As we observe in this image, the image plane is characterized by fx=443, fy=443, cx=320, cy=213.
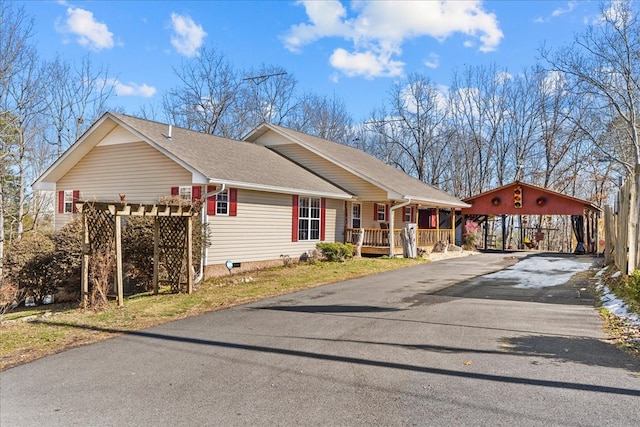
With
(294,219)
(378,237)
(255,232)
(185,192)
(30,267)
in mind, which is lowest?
(30,267)

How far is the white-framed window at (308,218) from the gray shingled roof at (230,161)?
2.15ft

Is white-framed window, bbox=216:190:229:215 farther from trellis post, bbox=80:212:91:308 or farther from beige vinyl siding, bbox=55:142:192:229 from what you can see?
trellis post, bbox=80:212:91:308

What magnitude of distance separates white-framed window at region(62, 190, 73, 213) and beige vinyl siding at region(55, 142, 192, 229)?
0.19m

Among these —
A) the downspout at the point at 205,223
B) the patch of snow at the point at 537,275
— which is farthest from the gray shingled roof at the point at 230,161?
the patch of snow at the point at 537,275

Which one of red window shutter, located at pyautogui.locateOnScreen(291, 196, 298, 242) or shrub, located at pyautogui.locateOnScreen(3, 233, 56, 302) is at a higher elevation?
red window shutter, located at pyautogui.locateOnScreen(291, 196, 298, 242)

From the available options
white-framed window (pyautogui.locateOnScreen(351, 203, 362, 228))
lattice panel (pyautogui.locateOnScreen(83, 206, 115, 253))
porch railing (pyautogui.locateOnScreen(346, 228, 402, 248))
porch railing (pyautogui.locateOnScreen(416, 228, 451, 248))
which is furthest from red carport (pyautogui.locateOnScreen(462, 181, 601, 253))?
lattice panel (pyautogui.locateOnScreen(83, 206, 115, 253))

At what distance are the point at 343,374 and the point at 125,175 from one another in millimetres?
12961

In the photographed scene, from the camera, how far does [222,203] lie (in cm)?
1354

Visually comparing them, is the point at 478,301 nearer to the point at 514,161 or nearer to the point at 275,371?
the point at 275,371

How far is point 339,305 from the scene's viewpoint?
9.27 meters

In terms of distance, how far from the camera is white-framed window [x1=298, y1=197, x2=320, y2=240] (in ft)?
57.1

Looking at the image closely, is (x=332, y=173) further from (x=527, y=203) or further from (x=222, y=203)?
→ (x=527, y=203)

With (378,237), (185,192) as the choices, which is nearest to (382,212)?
(378,237)

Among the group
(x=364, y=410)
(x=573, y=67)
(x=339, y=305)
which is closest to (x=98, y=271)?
(x=339, y=305)
